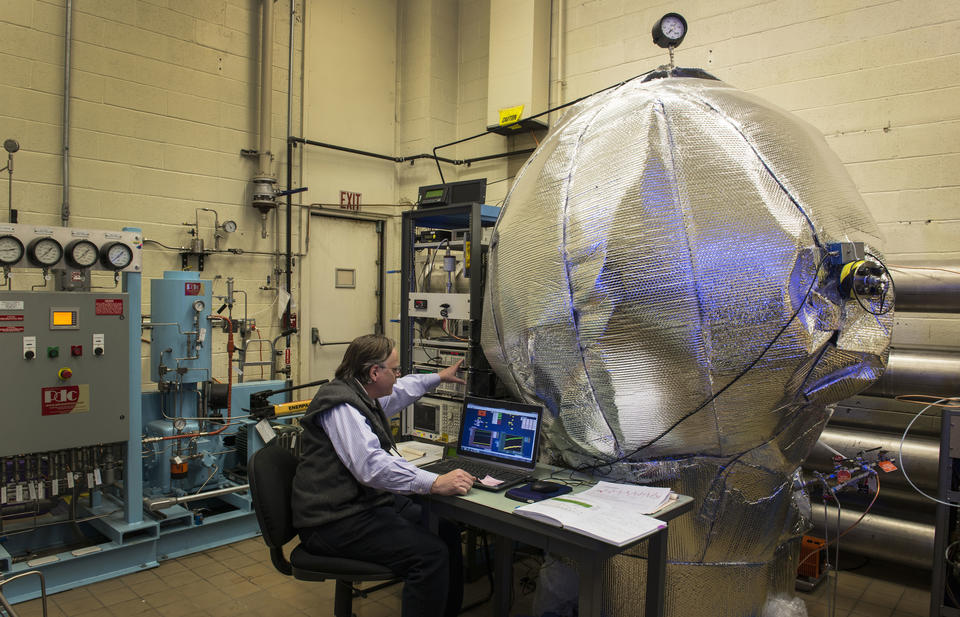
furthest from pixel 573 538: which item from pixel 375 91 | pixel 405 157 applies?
pixel 375 91

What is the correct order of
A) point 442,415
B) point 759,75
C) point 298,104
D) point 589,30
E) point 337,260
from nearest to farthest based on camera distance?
1. point 442,415
2. point 759,75
3. point 589,30
4. point 298,104
5. point 337,260

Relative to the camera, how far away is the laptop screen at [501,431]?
2.23m

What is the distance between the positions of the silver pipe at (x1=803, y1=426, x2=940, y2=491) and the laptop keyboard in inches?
63.5

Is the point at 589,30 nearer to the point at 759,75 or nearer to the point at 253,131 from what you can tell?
the point at 759,75

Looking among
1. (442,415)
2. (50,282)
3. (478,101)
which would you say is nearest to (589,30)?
(478,101)

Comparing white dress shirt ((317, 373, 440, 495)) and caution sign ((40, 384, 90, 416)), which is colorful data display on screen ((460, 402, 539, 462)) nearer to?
white dress shirt ((317, 373, 440, 495))

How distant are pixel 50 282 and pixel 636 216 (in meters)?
3.77

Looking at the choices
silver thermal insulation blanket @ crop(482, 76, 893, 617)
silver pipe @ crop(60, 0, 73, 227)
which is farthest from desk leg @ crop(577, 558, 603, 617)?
silver pipe @ crop(60, 0, 73, 227)

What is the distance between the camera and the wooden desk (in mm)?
1738

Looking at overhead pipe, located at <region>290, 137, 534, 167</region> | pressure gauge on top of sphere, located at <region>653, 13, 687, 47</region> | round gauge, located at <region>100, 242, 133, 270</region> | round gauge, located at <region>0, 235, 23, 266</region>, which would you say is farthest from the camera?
overhead pipe, located at <region>290, 137, 534, 167</region>

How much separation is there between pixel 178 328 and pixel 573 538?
8.70 feet

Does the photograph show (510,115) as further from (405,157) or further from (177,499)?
(177,499)

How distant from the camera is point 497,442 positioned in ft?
7.63

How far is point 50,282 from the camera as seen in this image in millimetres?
3967
